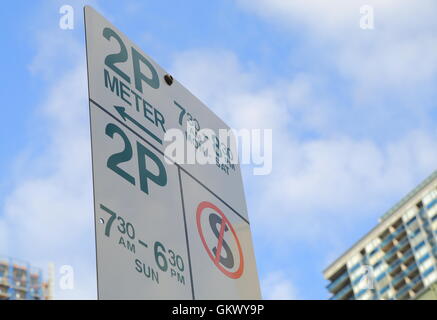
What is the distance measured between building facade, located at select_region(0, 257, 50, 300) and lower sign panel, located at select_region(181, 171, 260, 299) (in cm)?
10734

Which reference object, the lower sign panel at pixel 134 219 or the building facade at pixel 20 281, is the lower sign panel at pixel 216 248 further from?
the building facade at pixel 20 281

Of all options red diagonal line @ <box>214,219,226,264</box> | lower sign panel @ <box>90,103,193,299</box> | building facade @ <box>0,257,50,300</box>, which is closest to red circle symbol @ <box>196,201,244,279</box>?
red diagonal line @ <box>214,219,226,264</box>

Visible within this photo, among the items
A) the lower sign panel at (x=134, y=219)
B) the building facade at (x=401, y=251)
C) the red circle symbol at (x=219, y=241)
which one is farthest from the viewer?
the building facade at (x=401, y=251)

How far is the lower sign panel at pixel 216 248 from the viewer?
132 inches

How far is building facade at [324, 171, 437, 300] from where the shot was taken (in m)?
96.5

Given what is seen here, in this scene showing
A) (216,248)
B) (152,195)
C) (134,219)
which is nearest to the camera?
(134,219)

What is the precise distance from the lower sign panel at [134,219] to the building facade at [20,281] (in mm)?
107925

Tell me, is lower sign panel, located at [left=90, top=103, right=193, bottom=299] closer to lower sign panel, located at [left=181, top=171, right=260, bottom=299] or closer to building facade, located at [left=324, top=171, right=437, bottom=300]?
lower sign panel, located at [left=181, top=171, right=260, bottom=299]

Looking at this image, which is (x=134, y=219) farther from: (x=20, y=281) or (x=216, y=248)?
(x=20, y=281)

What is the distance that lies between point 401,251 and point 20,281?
54.4 meters

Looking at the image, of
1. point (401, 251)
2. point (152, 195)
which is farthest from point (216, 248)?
point (401, 251)

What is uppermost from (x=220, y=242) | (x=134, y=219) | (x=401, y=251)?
(x=401, y=251)

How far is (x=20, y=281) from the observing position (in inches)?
4382

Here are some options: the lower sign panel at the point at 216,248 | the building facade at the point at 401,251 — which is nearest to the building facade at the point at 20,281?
the building facade at the point at 401,251
